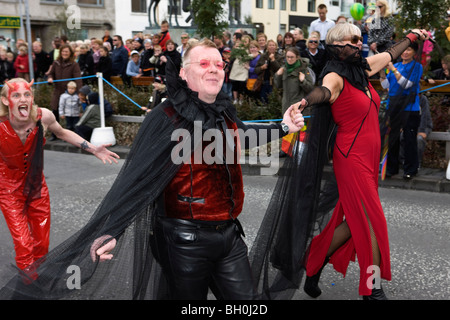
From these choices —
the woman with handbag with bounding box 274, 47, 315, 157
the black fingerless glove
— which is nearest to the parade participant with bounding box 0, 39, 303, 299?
the black fingerless glove

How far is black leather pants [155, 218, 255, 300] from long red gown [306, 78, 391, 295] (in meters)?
1.20

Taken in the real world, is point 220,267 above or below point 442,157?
above

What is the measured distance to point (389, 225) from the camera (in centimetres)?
651

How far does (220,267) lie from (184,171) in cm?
55

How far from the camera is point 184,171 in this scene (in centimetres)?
284

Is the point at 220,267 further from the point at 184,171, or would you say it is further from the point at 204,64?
the point at 204,64

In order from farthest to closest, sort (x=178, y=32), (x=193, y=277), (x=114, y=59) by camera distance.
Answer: (x=178, y=32), (x=114, y=59), (x=193, y=277)

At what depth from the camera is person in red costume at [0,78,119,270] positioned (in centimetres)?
437

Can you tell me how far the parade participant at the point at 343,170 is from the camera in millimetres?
3793

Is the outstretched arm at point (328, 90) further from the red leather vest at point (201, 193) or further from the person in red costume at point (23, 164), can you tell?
the person in red costume at point (23, 164)

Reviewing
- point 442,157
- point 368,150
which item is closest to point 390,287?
point 368,150

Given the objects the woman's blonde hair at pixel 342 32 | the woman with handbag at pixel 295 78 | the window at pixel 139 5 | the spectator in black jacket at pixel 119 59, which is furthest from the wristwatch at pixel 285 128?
the window at pixel 139 5

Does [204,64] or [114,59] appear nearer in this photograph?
[204,64]

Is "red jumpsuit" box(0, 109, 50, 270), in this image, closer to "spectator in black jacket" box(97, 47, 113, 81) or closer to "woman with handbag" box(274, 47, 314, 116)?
"woman with handbag" box(274, 47, 314, 116)
